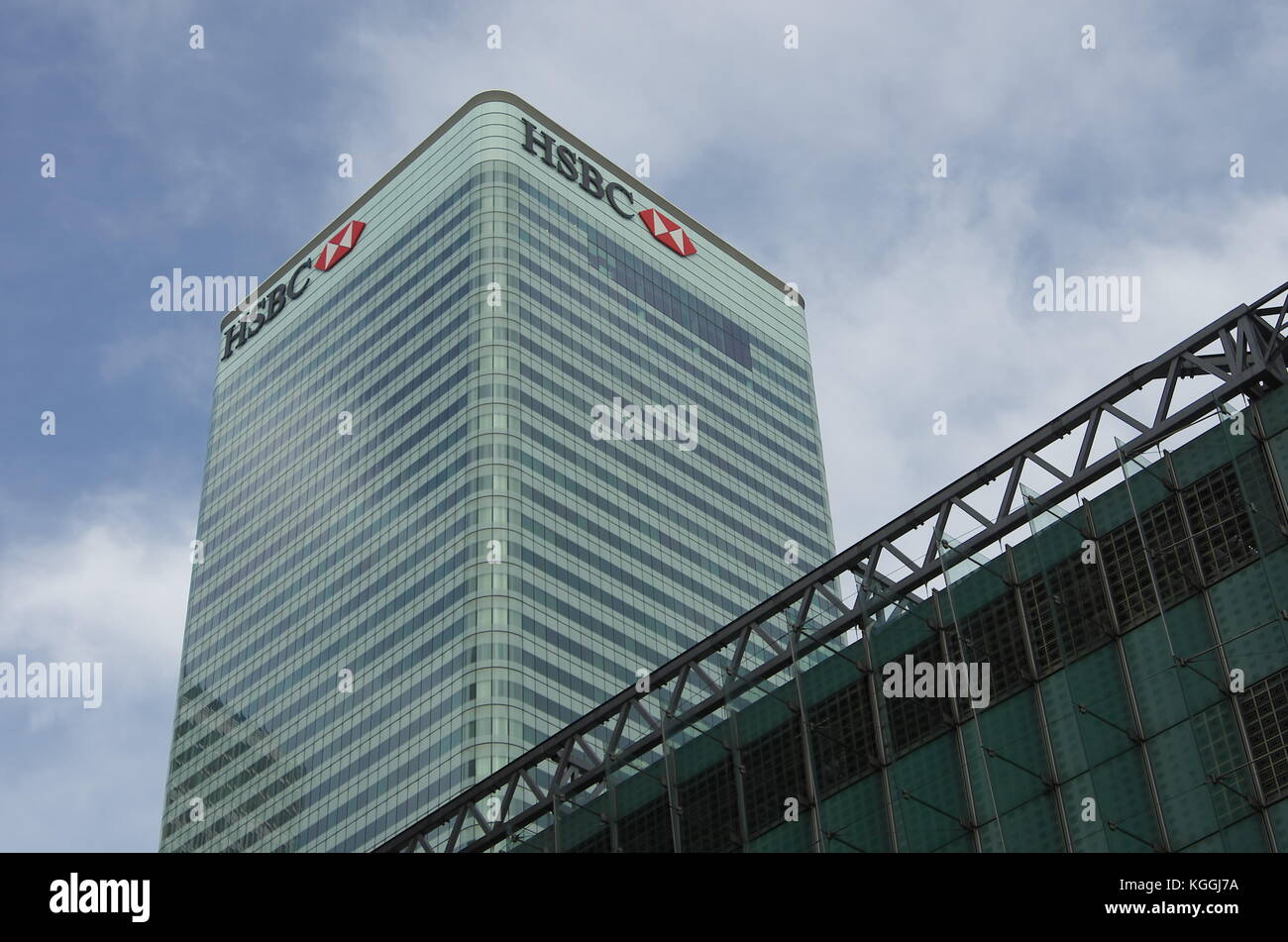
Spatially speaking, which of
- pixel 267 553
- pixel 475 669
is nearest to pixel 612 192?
pixel 267 553

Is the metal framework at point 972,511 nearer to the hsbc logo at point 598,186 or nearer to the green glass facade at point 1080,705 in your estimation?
the green glass facade at point 1080,705


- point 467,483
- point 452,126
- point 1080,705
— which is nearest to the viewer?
point 1080,705

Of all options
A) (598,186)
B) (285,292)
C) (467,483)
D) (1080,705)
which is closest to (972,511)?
(1080,705)

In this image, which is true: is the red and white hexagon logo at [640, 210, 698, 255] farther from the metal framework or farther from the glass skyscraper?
the metal framework

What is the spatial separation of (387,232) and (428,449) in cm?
3559

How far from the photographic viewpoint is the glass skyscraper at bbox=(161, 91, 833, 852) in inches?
5399

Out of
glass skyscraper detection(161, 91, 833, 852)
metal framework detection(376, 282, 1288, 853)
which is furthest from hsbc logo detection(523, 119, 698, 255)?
metal framework detection(376, 282, 1288, 853)

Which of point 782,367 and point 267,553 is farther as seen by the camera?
point 782,367

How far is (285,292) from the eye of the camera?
188000 mm

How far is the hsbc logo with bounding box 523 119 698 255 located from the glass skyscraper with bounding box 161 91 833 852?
0.34 m

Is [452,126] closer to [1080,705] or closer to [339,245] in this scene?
[339,245]

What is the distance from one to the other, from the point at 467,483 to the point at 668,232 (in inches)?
2137
